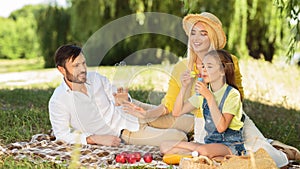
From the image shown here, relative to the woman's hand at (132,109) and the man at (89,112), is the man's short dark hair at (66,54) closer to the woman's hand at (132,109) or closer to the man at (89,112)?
the man at (89,112)

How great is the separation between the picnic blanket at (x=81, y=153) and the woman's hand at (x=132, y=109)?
0.26m

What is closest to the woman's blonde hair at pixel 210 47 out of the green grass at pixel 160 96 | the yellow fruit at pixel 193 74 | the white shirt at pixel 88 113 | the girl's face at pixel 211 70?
the yellow fruit at pixel 193 74

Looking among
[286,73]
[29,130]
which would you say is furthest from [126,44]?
[29,130]

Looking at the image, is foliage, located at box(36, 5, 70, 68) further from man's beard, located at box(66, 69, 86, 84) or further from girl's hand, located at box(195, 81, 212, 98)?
girl's hand, located at box(195, 81, 212, 98)

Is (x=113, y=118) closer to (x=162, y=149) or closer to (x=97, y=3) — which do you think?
(x=162, y=149)

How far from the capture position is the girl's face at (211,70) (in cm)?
333

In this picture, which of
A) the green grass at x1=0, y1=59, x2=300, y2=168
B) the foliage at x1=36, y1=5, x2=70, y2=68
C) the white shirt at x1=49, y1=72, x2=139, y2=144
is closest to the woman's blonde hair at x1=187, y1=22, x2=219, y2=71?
the green grass at x1=0, y1=59, x2=300, y2=168

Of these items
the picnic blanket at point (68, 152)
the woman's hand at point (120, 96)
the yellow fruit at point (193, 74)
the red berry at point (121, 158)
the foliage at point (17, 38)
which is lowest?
the foliage at point (17, 38)

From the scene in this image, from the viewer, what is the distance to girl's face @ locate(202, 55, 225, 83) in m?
3.33

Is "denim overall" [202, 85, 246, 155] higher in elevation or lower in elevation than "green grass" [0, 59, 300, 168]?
higher

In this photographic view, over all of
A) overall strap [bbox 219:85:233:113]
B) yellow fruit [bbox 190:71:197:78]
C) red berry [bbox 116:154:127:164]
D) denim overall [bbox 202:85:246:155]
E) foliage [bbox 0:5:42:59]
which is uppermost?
yellow fruit [bbox 190:71:197:78]

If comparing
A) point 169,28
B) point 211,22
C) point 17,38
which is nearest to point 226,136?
point 211,22

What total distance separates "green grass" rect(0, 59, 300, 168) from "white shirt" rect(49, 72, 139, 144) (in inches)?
6.0

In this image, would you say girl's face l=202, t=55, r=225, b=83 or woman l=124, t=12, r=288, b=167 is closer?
girl's face l=202, t=55, r=225, b=83
